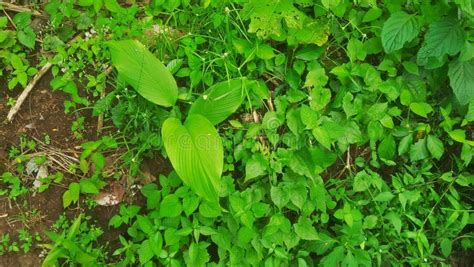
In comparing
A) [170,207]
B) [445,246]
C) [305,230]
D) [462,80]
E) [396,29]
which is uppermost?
[396,29]

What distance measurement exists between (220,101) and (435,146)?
1029 mm

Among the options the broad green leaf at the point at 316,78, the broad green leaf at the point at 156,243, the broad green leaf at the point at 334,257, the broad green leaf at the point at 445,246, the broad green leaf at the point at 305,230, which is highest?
the broad green leaf at the point at 316,78

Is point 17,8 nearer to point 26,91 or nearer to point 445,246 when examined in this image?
point 26,91

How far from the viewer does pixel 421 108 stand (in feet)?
7.55

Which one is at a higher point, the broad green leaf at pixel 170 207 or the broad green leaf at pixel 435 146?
the broad green leaf at pixel 435 146

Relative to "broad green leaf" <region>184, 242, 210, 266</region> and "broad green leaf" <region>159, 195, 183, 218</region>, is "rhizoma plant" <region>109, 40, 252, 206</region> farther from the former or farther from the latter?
"broad green leaf" <region>184, 242, 210, 266</region>

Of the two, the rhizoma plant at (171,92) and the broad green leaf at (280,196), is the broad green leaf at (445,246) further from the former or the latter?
the rhizoma plant at (171,92)

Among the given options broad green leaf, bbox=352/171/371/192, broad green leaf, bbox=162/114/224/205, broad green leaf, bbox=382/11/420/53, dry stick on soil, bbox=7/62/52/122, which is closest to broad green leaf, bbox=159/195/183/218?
broad green leaf, bbox=162/114/224/205

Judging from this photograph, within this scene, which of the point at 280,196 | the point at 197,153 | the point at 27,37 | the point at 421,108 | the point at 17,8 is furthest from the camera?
the point at 17,8

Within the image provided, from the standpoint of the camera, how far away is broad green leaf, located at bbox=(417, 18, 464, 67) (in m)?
2.16

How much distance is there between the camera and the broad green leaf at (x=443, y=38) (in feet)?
7.09

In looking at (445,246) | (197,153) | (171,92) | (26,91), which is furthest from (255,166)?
(26,91)

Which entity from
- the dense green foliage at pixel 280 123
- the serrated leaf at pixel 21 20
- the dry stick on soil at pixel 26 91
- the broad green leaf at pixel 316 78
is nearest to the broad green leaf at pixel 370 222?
the dense green foliage at pixel 280 123

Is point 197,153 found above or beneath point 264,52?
beneath
